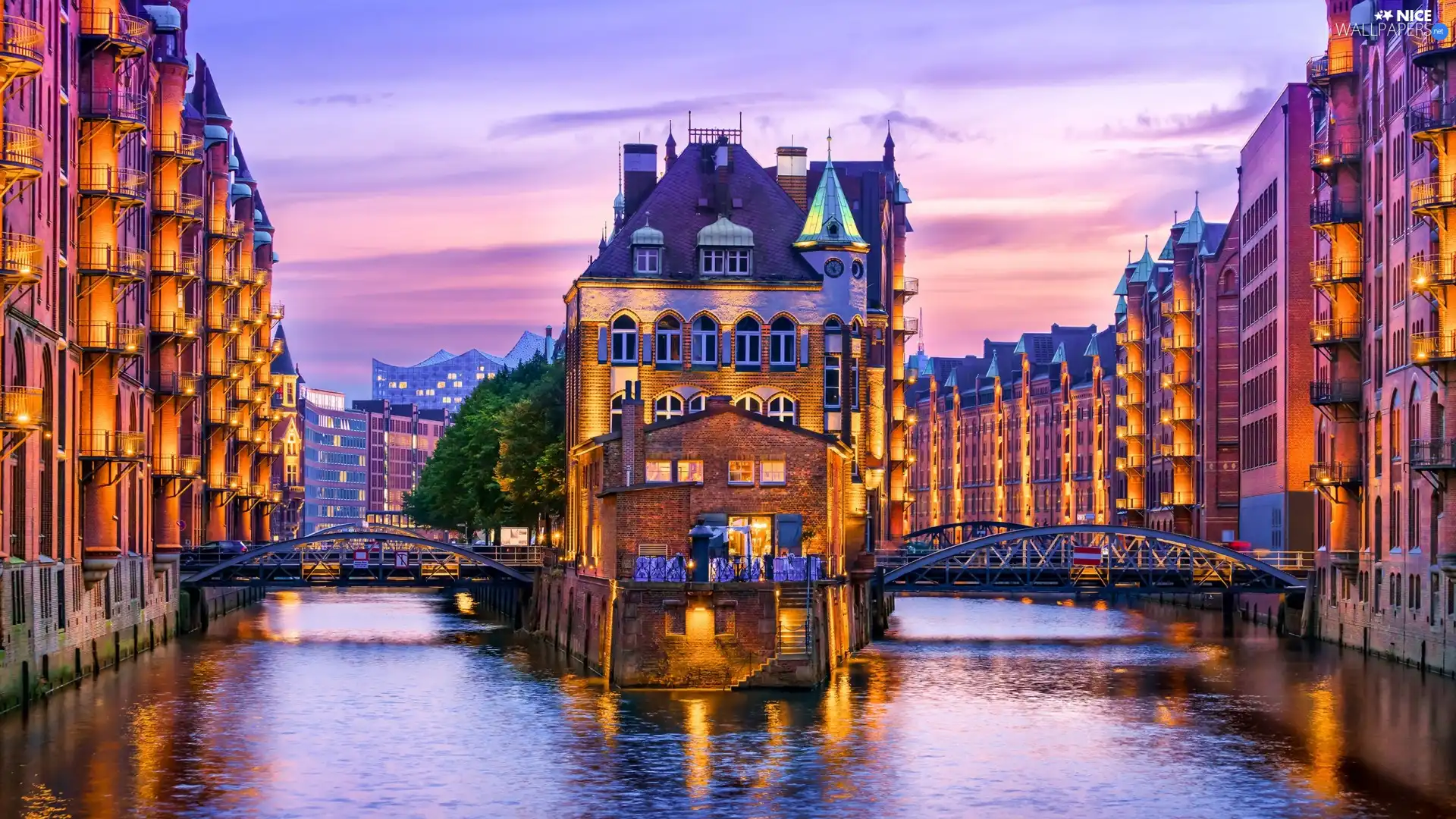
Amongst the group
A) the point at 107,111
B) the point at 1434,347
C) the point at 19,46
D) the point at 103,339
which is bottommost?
the point at 1434,347

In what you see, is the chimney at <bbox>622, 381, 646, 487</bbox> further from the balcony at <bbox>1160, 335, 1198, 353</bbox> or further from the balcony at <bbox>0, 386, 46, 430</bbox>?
the balcony at <bbox>1160, 335, 1198, 353</bbox>

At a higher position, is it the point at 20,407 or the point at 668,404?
the point at 668,404

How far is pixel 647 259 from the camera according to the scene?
108 metres

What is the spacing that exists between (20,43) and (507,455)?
64302mm

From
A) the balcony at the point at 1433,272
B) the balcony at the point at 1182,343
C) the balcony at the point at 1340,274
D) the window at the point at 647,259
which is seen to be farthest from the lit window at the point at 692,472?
the balcony at the point at 1182,343

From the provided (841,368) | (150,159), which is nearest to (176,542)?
(150,159)

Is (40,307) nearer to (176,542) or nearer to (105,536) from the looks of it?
(105,536)

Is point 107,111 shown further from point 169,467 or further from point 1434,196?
point 1434,196

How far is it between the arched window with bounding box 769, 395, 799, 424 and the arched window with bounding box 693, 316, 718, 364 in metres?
3.25

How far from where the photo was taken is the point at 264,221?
170750 millimetres

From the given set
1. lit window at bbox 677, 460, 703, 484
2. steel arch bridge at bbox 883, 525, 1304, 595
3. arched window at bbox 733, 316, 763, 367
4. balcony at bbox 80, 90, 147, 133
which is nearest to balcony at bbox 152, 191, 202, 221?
balcony at bbox 80, 90, 147, 133

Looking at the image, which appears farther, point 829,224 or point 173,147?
point 829,224

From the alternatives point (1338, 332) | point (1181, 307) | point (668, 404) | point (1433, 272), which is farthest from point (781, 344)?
point (1181, 307)

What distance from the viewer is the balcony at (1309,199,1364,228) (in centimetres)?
9569
